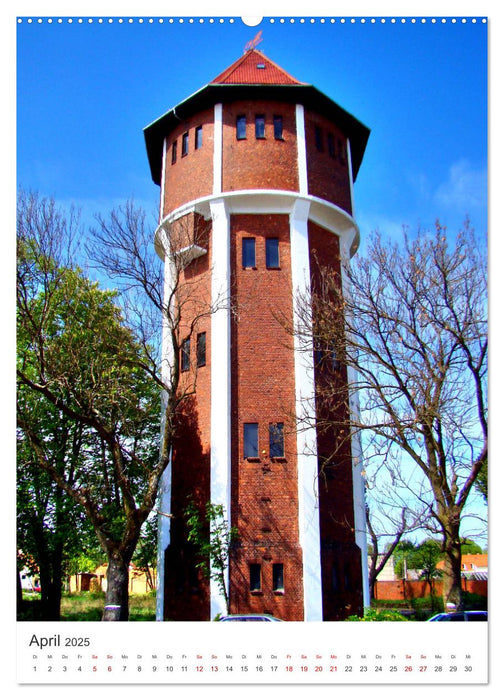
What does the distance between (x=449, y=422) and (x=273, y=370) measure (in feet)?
24.6

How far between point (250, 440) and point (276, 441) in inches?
28.4

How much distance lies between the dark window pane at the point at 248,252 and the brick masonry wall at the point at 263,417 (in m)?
0.14

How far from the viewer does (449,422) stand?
40.8 feet

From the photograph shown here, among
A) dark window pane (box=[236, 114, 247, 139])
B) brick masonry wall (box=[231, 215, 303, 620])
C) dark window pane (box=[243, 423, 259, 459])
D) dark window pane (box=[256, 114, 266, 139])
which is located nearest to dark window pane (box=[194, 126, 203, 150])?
dark window pane (box=[236, 114, 247, 139])

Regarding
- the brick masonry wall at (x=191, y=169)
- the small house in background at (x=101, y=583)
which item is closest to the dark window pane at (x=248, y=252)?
the brick masonry wall at (x=191, y=169)

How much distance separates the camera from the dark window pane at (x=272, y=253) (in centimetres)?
2045

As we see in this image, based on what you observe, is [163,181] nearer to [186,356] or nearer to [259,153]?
[259,153]

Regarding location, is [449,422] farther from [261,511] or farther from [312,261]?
[312,261]

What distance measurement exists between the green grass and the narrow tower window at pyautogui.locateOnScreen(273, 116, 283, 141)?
46.9ft

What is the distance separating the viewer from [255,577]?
17.7 meters
